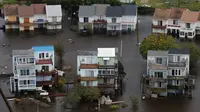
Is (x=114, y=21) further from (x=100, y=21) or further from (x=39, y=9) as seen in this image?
(x=39, y=9)

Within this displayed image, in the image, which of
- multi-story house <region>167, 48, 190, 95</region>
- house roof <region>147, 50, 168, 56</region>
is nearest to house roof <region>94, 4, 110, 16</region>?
house roof <region>147, 50, 168, 56</region>

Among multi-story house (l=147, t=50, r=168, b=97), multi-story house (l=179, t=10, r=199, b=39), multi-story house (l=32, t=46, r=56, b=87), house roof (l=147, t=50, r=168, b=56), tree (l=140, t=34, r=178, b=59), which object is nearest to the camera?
multi-story house (l=147, t=50, r=168, b=97)

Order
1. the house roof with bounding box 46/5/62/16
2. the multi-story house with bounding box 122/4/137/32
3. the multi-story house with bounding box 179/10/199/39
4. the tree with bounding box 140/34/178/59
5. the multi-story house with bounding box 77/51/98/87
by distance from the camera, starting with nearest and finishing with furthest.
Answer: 1. the multi-story house with bounding box 77/51/98/87
2. the tree with bounding box 140/34/178/59
3. the multi-story house with bounding box 179/10/199/39
4. the multi-story house with bounding box 122/4/137/32
5. the house roof with bounding box 46/5/62/16

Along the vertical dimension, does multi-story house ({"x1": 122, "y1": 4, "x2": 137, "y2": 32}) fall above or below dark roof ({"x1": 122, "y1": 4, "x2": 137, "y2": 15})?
below

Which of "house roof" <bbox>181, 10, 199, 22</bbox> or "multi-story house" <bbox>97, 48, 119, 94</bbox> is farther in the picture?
"house roof" <bbox>181, 10, 199, 22</bbox>

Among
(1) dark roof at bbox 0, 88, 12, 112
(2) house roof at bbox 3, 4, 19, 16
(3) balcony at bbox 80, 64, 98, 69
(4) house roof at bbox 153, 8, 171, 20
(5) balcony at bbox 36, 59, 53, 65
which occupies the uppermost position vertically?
(2) house roof at bbox 3, 4, 19, 16

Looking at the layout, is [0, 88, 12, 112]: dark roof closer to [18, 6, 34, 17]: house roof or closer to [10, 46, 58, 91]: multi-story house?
[10, 46, 58, 91]: multi-story house

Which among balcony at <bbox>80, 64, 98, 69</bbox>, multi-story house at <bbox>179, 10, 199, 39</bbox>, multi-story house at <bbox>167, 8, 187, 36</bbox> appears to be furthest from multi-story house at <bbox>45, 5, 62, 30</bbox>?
balcony at <bbox>80, 64, 98, 69</bbox>
